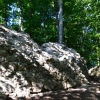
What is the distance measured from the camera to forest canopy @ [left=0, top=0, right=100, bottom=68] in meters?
22.7

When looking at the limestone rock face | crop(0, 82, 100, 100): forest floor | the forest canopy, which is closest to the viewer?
crop(0, 82, 100, 100): forest floor

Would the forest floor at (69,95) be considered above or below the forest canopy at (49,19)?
below

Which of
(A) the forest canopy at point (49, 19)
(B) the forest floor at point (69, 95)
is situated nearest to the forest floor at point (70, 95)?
(B) the forest floor at point (69, 95)

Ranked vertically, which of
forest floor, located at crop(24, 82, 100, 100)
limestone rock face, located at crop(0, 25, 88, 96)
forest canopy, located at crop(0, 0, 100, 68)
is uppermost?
forest canopy, located at crop(0, 0, 100, 68)

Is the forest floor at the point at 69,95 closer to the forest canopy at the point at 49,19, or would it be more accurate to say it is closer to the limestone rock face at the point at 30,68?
the limestone rock face at the point at 30,68

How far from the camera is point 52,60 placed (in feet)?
34.5

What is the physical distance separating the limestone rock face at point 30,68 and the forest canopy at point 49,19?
10.7 meters

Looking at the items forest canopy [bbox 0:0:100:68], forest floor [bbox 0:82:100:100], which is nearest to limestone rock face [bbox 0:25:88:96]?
forest floor [bbox 0:82:100:100]

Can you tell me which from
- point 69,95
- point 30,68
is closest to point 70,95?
point 69,95

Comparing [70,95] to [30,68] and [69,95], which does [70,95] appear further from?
[30,68]

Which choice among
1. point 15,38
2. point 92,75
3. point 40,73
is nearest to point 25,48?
point 15,38

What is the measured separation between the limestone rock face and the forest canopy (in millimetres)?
10716

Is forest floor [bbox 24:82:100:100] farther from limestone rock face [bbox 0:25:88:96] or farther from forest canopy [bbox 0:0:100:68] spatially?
forest canopy [bbox 0:0:100:68]

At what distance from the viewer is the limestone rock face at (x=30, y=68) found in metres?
8.61
